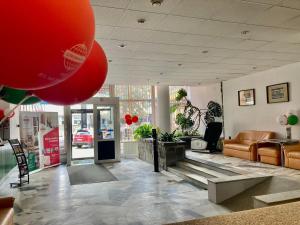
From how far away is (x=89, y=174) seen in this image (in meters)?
7.38

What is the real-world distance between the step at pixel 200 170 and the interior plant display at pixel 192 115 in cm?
323

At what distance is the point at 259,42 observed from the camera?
15.8 ft

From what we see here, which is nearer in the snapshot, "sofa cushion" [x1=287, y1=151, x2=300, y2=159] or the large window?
"sofa cushion" [x1=287, y1=151, x2=300, y2=159]

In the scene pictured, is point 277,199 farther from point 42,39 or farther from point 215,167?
point 42,39

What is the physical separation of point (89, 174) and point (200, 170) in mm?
3087

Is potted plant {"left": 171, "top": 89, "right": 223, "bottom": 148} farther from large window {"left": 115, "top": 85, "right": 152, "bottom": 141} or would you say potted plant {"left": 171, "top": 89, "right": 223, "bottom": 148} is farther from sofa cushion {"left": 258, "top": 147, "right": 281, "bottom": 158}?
sofa cushion {"left": 258, "top": 147, "right": 281, "bottom": 158}

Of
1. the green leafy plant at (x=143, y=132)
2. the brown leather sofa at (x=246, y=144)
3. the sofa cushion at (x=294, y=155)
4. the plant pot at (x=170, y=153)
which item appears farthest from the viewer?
the green leafy plant at (x=143, y=132)

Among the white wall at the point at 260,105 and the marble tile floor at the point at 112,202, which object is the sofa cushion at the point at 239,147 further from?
the marble tile floor at the point at 112,202

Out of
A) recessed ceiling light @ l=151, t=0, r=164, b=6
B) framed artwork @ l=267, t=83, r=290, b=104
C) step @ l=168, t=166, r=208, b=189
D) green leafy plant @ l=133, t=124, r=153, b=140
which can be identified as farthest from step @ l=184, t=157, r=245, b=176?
recessed ceiling light @ l=151, t=0, r=164, b=6

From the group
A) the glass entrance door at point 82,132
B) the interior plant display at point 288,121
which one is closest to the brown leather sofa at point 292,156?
the interior plant display at point 288,121

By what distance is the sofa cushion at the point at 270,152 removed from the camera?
6238 millimetres

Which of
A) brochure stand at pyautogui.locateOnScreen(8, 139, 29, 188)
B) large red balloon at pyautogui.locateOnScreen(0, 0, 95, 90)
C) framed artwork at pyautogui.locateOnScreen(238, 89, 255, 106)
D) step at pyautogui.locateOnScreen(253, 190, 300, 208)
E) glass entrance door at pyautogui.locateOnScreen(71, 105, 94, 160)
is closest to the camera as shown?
large red balloon at pyautogui.locateOnScreen(0, 0, 95, 90)

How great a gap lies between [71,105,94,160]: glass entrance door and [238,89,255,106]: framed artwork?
5232mm

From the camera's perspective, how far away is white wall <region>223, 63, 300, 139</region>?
6.92 meters
